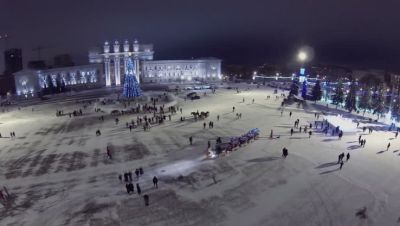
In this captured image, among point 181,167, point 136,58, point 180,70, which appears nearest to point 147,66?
point 136,58

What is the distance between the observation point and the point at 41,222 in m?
18.7

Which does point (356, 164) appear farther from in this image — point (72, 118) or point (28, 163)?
point (72, 118)

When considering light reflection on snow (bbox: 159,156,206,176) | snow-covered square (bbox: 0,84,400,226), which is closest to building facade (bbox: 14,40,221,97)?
snow-covered square (bbox: 0,84,400,226)

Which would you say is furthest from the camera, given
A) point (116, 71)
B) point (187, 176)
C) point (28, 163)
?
point (116, 71)

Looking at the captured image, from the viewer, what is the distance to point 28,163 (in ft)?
94.0

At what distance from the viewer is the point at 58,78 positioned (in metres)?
89.1

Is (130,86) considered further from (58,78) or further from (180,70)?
(180,70)

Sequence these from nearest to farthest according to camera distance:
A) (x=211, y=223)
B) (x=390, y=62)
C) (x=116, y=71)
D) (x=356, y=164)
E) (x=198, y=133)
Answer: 1. (x=211, y=223)
2. (x=356, y=164)
3. (x=198, y=133)
4. (x=116, y=71)
5. (x=390, y=62)

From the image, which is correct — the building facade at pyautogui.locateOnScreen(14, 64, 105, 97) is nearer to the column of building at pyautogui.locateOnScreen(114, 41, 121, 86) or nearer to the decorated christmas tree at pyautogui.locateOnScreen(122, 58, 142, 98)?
the column of building at pyautogui.locateOnScreen(114, 41, 121, 86)

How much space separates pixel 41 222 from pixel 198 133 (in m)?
19.5

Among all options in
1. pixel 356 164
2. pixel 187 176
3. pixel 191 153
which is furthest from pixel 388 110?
pixel 187 176

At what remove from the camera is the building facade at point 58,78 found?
277 ft

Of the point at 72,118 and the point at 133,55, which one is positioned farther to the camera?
the point at 133,55

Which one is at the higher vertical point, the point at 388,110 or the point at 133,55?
the point at 133,55
